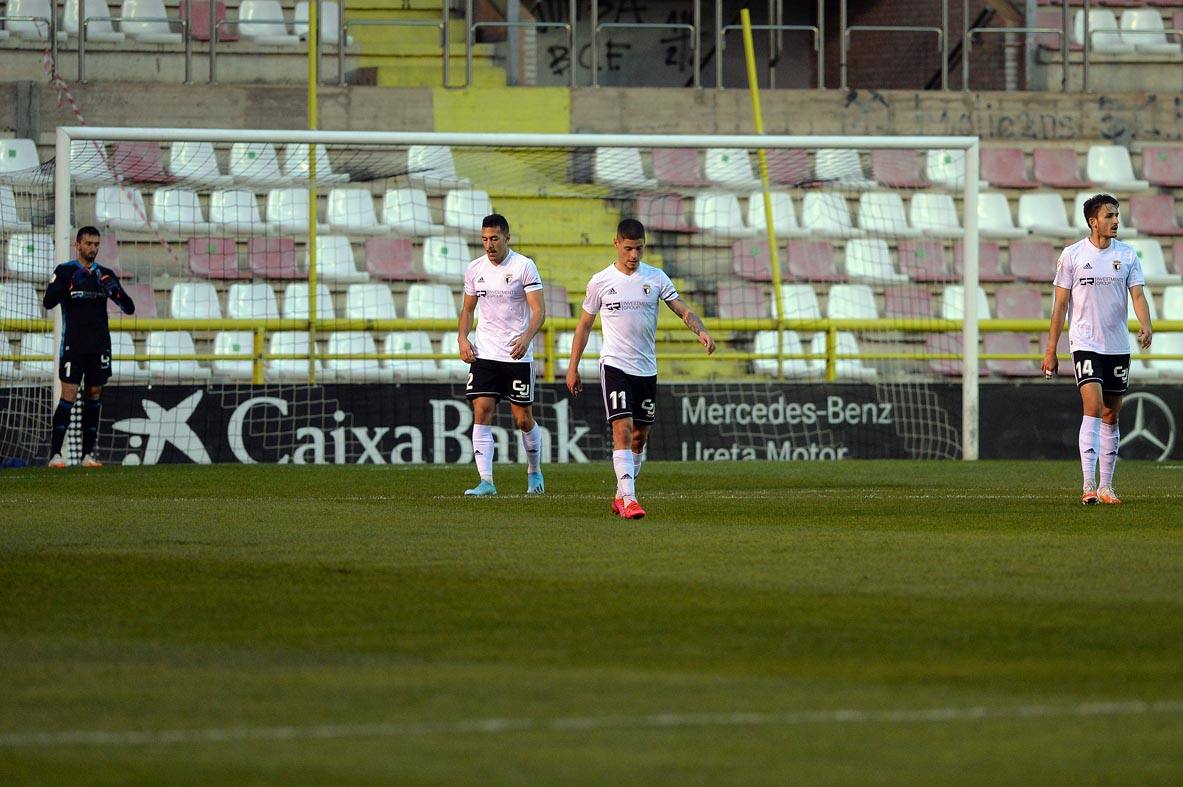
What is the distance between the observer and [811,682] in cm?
494

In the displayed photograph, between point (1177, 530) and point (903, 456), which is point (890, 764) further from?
point (903, 456)

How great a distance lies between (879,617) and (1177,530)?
149 inches

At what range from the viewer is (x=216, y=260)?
1858 centimetres

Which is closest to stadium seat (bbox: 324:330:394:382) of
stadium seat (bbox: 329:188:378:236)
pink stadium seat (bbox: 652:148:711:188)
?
stadium seat (bbox: 329:188:378:236)

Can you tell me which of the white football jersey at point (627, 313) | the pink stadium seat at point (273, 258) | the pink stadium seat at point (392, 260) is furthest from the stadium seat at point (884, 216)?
the white football jersey at point (627, 313)

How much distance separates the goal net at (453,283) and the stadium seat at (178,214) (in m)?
0.03

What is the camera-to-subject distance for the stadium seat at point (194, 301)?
18.1 m

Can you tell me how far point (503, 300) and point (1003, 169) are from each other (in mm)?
10839

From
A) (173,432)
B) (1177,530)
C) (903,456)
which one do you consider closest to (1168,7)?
(903,456)

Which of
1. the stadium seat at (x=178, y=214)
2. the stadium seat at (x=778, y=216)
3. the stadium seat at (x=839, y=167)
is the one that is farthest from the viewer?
the stadium seat at (x=778, y=216)

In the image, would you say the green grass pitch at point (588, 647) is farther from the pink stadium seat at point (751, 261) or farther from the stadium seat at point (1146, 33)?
the stadium seat at point (1146, 33)

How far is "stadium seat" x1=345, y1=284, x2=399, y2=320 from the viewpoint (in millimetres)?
18453

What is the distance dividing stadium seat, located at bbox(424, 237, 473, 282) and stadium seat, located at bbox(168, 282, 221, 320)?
2.16 metres

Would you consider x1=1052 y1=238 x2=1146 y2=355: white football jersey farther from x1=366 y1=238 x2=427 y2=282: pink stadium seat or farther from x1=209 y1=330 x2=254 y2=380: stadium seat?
x1=366 y1=238 x2=427 y2=282: pink stadium seat
